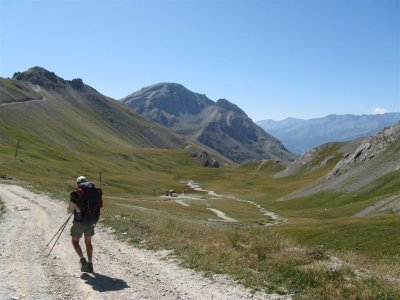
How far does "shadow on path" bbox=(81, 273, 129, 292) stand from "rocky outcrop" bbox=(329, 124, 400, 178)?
361ft

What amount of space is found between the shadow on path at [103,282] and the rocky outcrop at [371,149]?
110030 mm

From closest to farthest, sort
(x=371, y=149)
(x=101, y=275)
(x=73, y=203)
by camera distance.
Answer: (x=101, y=275)
(x=73, y=203)
(x=371, y=149)

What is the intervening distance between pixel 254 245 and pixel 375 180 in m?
85.0

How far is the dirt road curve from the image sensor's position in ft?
47.3

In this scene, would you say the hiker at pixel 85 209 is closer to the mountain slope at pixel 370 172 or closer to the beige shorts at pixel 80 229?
the beige shorts at pixel 80 229

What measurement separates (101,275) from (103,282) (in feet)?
3.57

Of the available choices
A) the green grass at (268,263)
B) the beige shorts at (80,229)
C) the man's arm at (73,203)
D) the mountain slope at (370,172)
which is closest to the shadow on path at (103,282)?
the beige shorts at (80,229)

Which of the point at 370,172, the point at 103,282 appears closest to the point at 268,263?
the point at 103,282

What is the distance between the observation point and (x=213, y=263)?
17.6 meters

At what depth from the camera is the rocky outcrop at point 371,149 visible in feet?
379

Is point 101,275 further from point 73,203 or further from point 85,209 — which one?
point 73,203

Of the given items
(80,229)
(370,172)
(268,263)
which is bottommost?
(268,263)

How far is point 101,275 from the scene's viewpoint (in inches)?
669

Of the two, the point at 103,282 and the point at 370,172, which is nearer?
the point at 103,282
